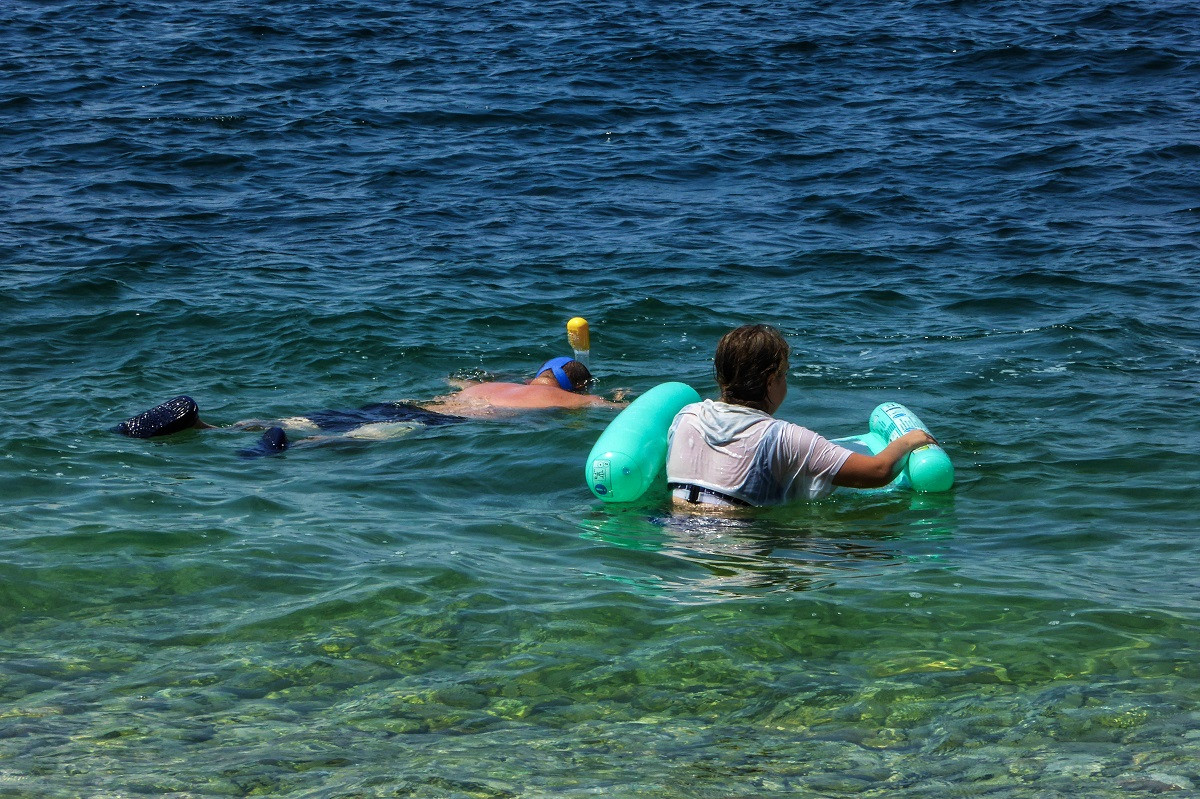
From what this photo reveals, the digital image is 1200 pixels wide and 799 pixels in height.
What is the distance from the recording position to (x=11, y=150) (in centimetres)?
1716

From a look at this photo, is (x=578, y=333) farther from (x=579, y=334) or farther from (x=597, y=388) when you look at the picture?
(x=597, y=388)

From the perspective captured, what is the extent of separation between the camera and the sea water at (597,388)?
164 inches

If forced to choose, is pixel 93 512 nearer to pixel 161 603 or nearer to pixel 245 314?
Answer: pixel 161 603

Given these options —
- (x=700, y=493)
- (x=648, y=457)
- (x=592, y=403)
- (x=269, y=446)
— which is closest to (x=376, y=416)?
(x=269, y=446)

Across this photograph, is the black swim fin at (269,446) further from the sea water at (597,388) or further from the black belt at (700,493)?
the black belt at (700,493)

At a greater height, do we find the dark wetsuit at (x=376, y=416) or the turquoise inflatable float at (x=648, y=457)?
the turquoise inflatable float at (x=648, y=457)

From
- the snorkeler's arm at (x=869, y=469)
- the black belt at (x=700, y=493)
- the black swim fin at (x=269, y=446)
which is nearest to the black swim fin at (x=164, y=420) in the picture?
the black swim fin at (x=269, y=446)

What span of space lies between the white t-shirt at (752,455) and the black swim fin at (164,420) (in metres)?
3.57

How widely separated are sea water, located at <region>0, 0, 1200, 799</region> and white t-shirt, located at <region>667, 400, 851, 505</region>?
0.97 feet

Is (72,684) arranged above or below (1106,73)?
below

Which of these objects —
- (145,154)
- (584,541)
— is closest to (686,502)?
(584,541)

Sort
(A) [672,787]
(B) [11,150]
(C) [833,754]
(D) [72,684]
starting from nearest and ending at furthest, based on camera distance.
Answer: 1. (A) [672,787]
2. (C) [833,754]
3. (D) [72,684]
4. (B) [11,150]

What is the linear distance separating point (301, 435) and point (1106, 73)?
1615 centimetres

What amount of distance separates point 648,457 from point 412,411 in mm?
2629
